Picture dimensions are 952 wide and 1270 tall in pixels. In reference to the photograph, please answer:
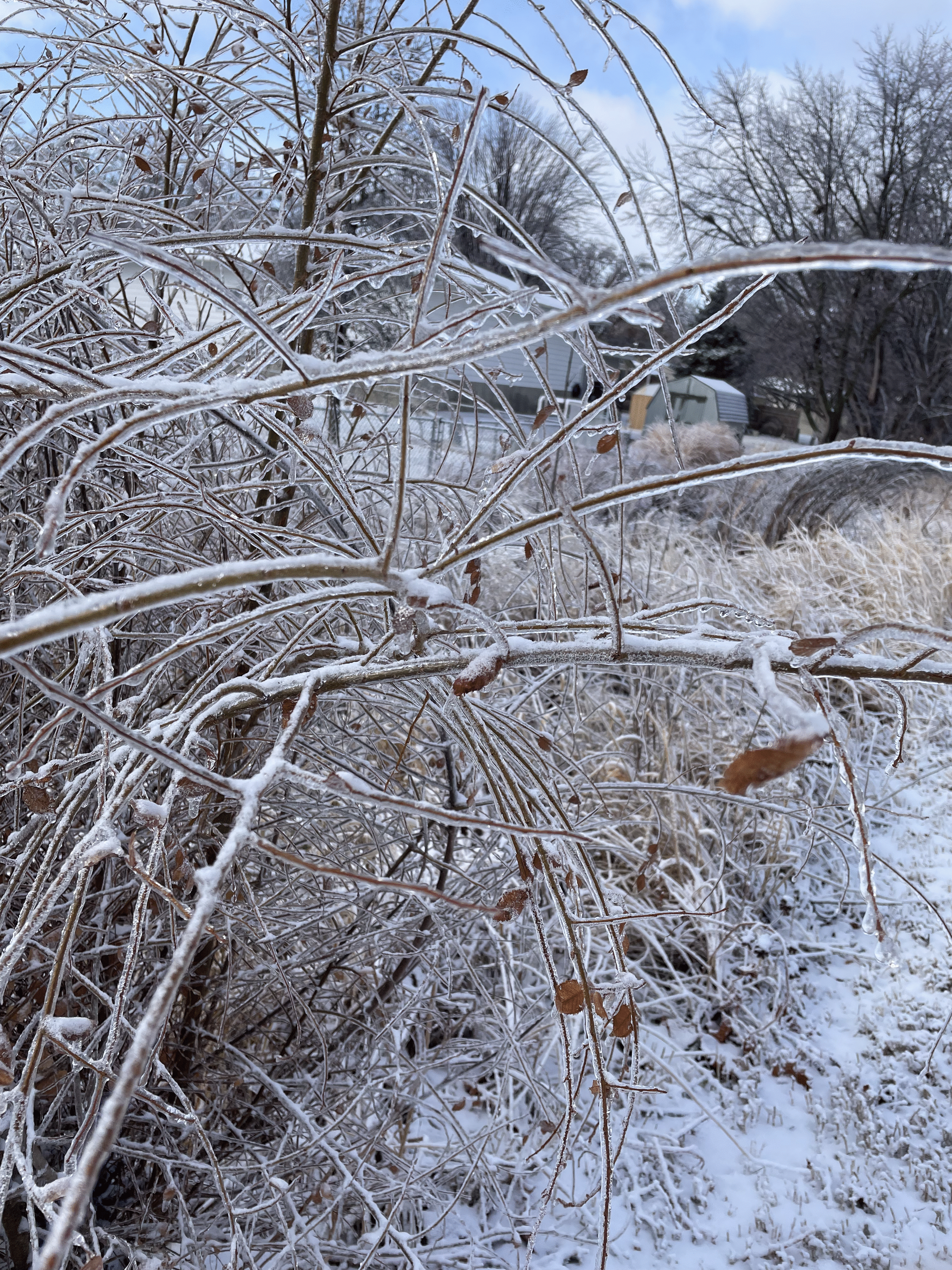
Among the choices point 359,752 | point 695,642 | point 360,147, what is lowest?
point 359,752

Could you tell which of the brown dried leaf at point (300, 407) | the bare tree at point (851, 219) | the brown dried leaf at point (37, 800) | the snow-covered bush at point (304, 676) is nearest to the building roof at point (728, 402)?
the bare tree at point (851, 219)

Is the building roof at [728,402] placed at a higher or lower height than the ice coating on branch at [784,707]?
higher

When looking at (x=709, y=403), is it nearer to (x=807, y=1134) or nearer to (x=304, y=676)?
(x=807, y=1134)

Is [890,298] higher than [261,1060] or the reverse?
higher

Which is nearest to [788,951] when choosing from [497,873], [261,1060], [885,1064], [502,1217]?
[885,1064]

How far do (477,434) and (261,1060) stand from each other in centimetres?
113

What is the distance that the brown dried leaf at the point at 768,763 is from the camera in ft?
1.26

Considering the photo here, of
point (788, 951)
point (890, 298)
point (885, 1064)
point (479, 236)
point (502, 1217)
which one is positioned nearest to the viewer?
point (479, 236)

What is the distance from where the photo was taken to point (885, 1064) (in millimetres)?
2352

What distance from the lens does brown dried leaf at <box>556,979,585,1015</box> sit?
68 cm

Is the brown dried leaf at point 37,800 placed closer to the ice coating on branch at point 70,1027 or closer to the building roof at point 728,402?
the ice coating on branch at point 70,1027

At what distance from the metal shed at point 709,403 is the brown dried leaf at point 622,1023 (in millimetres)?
19130

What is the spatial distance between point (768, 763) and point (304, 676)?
0.43 metres

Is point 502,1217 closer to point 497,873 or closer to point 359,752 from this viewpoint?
point 497,873
